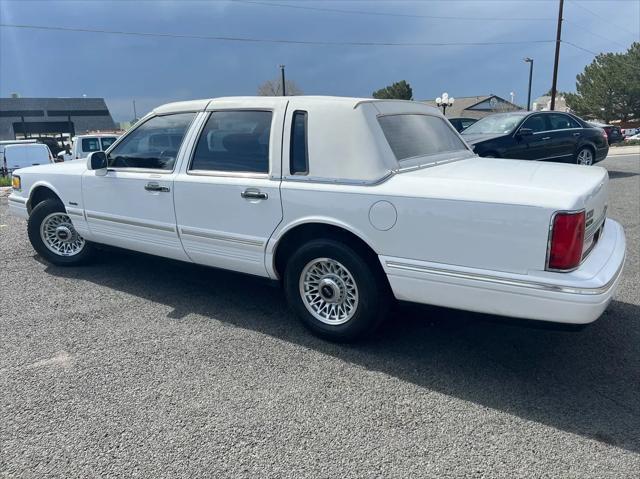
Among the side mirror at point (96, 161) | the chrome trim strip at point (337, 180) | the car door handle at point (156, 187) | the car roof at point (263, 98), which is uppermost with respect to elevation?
the car roof at point (263, 98)

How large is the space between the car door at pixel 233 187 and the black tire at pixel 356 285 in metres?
0.31

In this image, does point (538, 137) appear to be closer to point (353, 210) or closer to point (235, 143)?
point (235, 143)

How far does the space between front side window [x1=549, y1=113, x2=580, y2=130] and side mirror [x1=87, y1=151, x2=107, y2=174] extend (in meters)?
9.76

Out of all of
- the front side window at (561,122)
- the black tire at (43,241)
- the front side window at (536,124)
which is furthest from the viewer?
the front side window at (561,122)

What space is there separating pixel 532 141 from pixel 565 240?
28.9ft

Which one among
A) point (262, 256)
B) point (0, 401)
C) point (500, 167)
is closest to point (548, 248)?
point (500, 167)

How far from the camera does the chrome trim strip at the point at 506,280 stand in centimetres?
280

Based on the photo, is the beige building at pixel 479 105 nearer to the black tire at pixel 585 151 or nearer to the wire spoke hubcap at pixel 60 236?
the black tire at pixel 585 151

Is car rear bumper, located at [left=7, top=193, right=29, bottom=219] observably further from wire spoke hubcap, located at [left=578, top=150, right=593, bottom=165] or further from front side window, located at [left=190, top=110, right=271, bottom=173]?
wire spoke hubcap, located at [left=578, top=150, right=593, bottom=165]

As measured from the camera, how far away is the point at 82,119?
5012cm

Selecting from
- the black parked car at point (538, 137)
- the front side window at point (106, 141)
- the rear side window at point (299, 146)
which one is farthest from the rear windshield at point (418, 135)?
the front side window at point (106, 141)

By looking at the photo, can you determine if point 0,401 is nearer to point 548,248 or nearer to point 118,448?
point 118,448

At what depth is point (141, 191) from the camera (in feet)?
14.9

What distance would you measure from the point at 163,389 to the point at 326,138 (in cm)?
196
